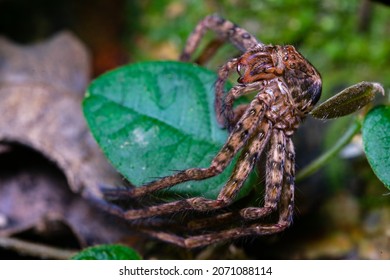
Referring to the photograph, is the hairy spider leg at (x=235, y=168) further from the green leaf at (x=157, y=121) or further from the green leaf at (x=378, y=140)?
the green leaf at (x=378, y=140)

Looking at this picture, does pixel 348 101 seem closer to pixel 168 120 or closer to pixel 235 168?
pixel 235 168

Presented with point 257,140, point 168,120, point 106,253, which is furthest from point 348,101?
point 106,253

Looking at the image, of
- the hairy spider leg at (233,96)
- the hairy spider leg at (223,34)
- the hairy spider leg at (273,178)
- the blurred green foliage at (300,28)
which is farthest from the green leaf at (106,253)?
the blurred green foliage at (300,28)

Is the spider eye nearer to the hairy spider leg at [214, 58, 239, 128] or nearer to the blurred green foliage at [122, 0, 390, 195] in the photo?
the hairy spider leg at [214, 58, 239, 128]

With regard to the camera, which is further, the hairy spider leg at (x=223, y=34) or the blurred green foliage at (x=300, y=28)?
the blurred green foliage at (x=300, y=28)

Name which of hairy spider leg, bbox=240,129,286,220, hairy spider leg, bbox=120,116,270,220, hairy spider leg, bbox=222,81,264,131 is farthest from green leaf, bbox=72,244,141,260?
hairy spider leg, bbox=222,81,264,131

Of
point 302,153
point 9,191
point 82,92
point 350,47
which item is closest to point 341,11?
point 350,47
